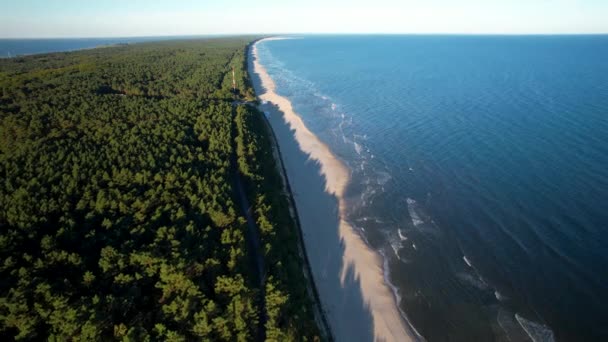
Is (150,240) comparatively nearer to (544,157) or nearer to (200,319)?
(200,319)

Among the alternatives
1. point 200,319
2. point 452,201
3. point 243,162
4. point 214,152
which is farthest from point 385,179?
→ point 200,319

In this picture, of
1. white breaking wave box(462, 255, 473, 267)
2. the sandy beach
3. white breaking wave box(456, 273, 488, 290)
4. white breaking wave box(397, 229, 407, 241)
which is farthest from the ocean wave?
the sandy beach

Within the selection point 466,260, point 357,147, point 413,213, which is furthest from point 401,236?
point 357,147

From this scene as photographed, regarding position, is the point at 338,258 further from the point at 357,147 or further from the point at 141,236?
the point at 357,147

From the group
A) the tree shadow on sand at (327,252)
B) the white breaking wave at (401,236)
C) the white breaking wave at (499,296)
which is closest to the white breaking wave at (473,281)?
the white breaking wave at (499,296)

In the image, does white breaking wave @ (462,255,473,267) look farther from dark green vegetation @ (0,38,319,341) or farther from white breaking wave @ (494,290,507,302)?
dark green vegetation @ (0,38,319,341)
